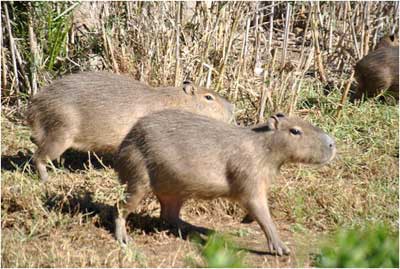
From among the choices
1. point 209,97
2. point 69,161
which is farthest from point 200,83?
point 69,161

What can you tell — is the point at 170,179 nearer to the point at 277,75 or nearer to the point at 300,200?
the point at 300,200

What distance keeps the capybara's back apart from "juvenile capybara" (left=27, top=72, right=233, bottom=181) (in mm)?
2390

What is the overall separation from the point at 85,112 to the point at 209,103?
97 centimetres

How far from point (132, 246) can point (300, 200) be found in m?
1.28

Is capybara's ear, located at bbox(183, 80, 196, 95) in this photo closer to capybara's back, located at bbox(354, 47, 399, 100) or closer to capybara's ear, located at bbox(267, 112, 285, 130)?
capybara's ear, located at bbox(267, 112, 285, 130)

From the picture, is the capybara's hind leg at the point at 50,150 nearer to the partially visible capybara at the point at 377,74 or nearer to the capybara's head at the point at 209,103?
the capybara's head at the point at 209,103

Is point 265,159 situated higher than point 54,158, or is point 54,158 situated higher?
point 265,159

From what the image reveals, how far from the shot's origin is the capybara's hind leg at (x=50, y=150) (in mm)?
5824

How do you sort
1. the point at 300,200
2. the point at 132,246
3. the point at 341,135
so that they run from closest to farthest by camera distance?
the point at 132,246, the point at 300,200, the point at 341,135

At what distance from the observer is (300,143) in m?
5.09

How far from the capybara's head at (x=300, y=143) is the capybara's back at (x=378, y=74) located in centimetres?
274

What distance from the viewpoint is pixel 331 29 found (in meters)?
8.18

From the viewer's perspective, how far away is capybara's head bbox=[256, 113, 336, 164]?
16.6 feet

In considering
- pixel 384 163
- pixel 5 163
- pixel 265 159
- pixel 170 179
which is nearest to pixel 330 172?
pixel 384 163
